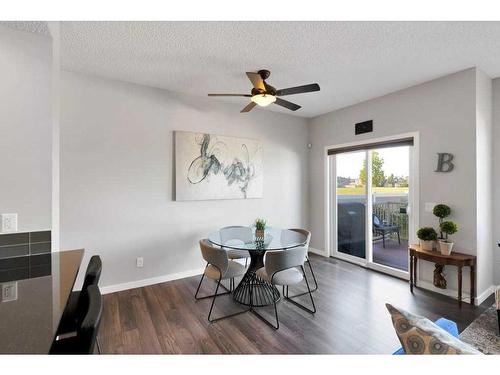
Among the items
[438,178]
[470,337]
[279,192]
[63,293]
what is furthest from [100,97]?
[470,337]

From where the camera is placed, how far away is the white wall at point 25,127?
60.1 inches

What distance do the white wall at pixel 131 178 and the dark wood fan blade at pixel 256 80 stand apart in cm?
139

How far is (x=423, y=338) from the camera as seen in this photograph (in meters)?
0.82

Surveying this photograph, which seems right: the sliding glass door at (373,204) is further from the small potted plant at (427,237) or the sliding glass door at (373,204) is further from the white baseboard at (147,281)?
the white baseboard at (147,281)

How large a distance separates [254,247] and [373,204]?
7.72 ft

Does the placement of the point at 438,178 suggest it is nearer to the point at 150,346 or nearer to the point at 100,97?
the point at 150,346

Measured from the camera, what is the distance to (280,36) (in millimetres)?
2047

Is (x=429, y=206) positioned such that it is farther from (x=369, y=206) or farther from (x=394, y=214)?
(x=369, y=206)

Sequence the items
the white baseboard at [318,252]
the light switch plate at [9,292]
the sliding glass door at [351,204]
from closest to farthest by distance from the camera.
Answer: the light switch plate at [9,292] < the sliding glass door at [351,204] < the white baseboard at [318,252]

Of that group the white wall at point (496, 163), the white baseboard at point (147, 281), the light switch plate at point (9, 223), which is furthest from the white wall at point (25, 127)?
the white wall at point (496, 163)

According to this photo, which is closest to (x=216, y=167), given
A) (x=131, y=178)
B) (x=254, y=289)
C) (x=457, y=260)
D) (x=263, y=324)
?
(x=131, y=178)

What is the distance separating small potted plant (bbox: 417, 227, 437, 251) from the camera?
280 cm
